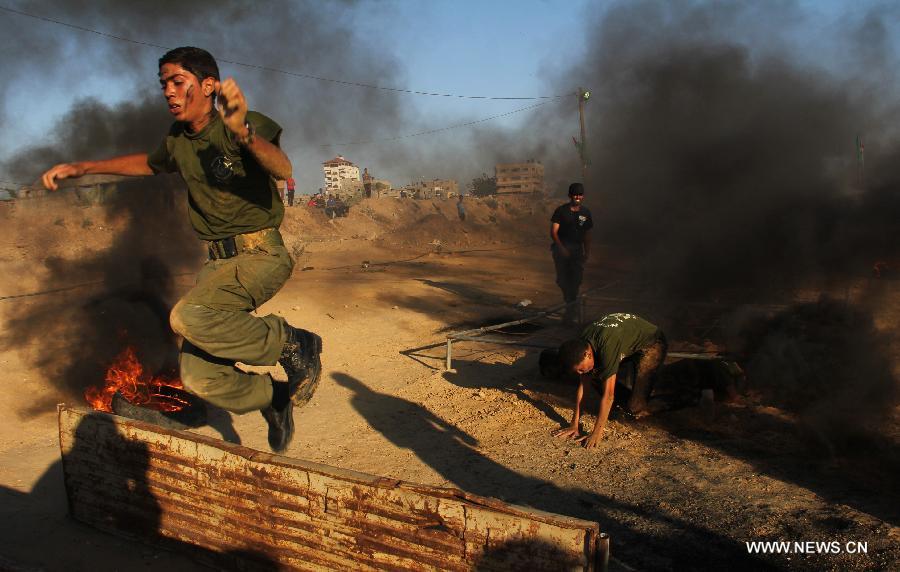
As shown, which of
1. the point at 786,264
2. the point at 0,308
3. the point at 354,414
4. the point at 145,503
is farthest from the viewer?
the point at 786,264

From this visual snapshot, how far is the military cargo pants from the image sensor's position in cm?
343

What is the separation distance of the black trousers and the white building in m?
32.5

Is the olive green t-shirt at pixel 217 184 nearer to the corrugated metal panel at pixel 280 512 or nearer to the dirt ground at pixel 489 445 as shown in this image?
the corrugated metal panel at pixel 280 512

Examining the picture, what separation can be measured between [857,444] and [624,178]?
19.4 metres

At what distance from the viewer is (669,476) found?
424 centimetres

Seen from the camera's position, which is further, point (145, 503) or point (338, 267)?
point (338, 267)

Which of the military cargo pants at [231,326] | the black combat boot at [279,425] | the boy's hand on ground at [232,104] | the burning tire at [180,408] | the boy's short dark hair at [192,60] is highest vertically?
the boy's short dark hair at [192,60]

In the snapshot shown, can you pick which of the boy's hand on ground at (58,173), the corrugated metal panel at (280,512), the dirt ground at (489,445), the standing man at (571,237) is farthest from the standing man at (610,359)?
the standing man at (571,237)

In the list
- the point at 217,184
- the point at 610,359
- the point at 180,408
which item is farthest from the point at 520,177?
the point at 217,184

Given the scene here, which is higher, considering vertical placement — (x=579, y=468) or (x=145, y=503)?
(x=145, y=503)

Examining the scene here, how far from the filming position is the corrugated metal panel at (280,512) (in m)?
2.36

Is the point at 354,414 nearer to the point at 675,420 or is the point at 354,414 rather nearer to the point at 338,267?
the point at 675,420

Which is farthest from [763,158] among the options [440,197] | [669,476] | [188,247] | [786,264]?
[440,197]

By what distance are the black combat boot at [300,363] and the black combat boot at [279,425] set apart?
97 millimetres
